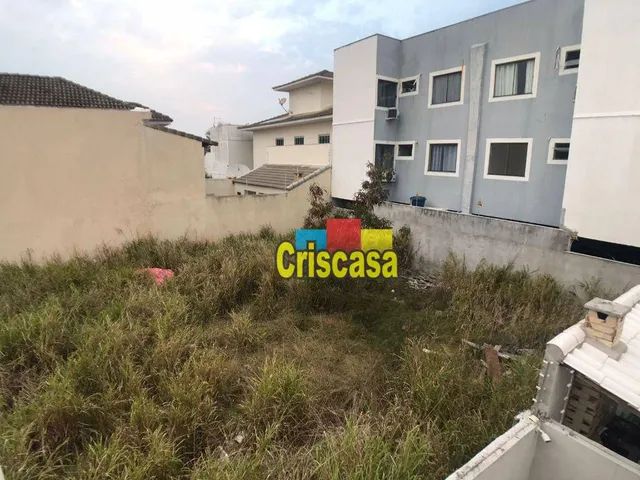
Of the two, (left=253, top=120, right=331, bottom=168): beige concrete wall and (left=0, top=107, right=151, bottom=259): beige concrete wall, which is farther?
(left=253, top=120, right=331, bottom=168): beige concrete wall

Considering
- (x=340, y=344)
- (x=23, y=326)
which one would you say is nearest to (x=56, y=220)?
(x=23, y=326)

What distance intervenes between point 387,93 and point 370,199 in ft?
24.4

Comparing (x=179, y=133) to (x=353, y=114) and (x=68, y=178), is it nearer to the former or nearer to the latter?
(x=68, y=178)

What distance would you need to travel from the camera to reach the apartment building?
1001 cm

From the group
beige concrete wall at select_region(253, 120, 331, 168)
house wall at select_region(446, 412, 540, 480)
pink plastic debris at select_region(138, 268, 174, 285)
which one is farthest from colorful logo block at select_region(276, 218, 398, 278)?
beige concrete wall at select_region(253, 120, 331, 168)

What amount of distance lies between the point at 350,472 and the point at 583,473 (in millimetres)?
1568

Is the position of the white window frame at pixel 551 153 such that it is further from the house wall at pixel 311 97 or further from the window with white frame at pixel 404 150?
the house wall at pixel 311 97

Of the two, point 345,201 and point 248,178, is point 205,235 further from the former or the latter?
point 248,178

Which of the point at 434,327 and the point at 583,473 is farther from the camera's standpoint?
the point at 434,327

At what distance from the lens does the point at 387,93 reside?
1380 cm

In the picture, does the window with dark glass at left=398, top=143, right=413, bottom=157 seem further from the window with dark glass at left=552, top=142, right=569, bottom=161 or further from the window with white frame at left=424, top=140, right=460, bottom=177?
the window with dark glass at left=552, top=142, right=569, bottom=161

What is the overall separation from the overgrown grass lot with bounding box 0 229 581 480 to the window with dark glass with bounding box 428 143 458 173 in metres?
5.81

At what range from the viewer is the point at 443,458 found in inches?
127

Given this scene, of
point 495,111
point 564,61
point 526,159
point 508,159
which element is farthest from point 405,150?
point 564,61
